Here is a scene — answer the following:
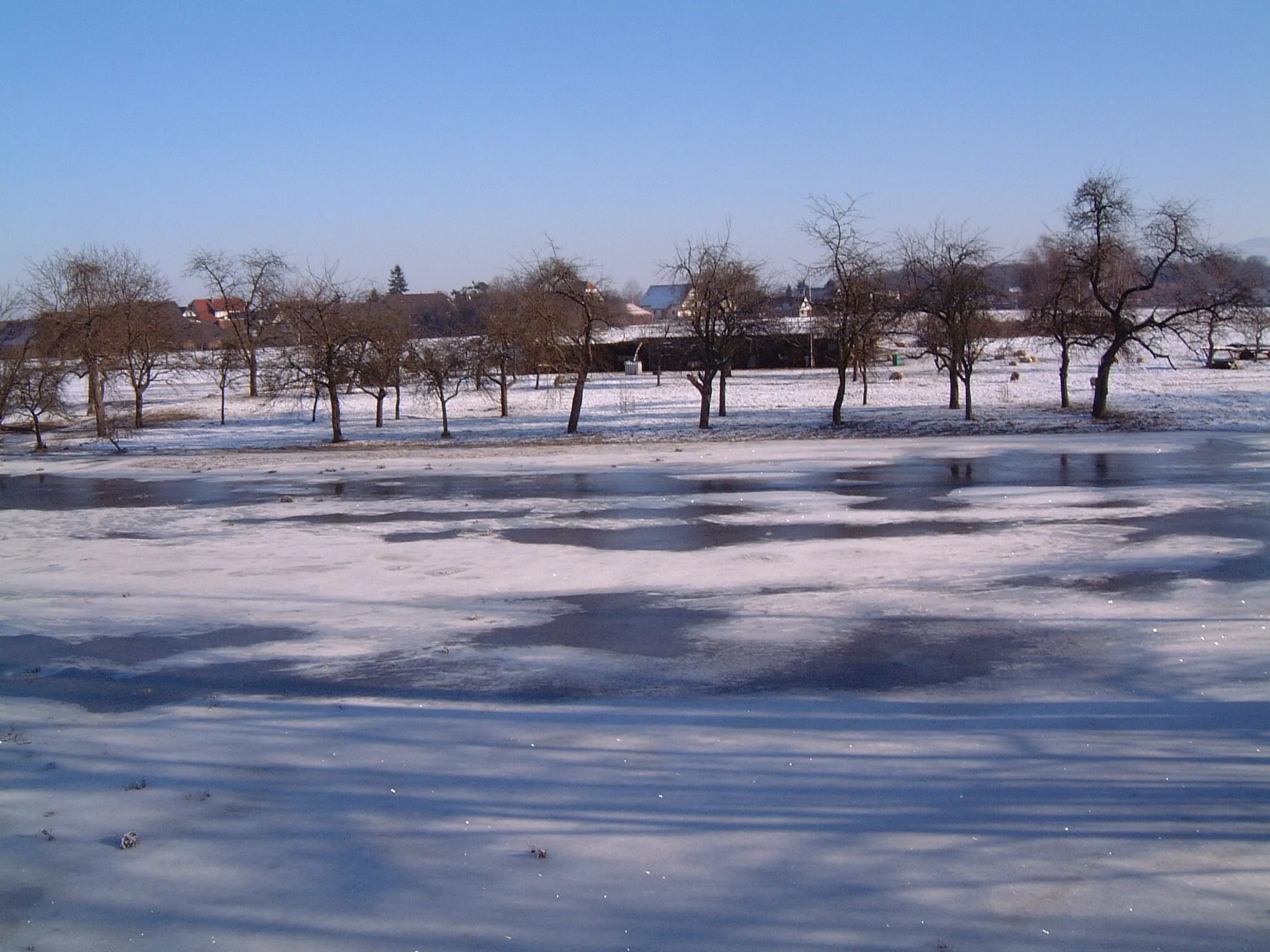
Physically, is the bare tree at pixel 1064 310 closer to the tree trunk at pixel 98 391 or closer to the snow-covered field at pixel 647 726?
the snow-covered field at pixel 647 726

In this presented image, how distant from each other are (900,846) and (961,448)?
22.9 m

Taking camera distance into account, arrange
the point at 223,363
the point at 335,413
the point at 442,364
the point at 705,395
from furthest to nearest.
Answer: the point at 223,363
the point at 442,364
the point at 705,395
the point at 335,413

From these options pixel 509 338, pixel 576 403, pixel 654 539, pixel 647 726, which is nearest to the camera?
pixel 647 726

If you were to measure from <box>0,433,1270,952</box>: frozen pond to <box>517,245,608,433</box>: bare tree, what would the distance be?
59.9ft

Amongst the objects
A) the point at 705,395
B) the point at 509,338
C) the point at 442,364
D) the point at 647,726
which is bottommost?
the point at 647,726

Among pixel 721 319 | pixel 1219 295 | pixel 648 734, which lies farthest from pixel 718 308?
pixel 648 734

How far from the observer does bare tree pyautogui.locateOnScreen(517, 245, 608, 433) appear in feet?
108

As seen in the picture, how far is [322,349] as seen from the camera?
32969 mm

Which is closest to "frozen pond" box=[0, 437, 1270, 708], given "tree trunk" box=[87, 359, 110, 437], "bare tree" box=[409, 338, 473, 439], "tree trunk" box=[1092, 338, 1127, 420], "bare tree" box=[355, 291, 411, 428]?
"tree trunk" box=[1092, 338, 1127, 420]

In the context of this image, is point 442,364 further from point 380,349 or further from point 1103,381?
point 1103,381

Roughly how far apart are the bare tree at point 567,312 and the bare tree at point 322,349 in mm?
5960

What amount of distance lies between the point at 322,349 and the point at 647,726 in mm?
28425

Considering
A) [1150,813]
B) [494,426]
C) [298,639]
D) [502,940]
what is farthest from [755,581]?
[494,426]

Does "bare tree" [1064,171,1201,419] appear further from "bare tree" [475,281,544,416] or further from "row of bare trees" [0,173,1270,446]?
"bare tree" [475,281,544,416]
